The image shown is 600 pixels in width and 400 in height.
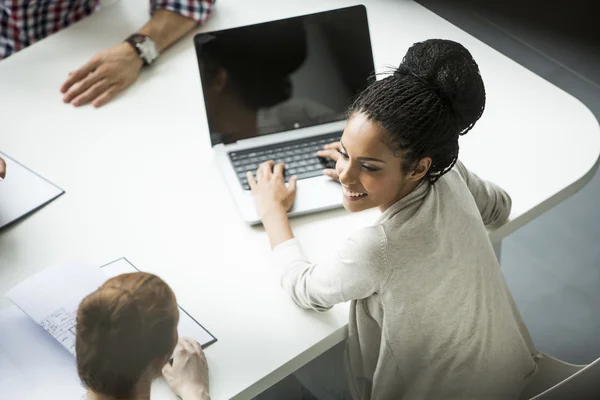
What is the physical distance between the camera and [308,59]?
4.70 ft

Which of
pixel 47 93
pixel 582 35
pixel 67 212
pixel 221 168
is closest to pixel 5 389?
pixel 67 212

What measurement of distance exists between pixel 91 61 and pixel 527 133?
2.71 ft

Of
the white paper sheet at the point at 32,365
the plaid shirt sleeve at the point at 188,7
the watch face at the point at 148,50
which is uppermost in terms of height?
the plaid shirt sleeve at the point at 188,7

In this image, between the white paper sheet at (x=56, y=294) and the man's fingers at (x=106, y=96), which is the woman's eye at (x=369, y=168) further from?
the man's fingers at (x=106, y=96)

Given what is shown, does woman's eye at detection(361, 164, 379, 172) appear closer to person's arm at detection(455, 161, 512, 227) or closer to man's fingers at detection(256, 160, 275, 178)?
person's arm at detection(455, 161, 512, 227)

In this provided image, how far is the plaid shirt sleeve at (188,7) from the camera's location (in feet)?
5.58

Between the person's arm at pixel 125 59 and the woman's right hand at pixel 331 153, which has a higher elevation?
the person's arm at pixel 125 59

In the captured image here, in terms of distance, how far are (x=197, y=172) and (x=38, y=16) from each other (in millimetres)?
647

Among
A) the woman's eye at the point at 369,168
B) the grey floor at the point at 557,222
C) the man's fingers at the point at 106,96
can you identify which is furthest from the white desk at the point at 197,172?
the woman's eye at the point at 369,168

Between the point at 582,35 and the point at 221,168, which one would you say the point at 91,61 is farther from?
the point at 582,35

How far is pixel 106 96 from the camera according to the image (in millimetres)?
1579

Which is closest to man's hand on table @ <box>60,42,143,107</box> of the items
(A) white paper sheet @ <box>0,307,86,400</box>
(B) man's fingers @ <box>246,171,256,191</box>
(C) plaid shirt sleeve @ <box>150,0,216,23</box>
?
(C) plaid shirt sleeve @ <box>150,0,216,23</box>

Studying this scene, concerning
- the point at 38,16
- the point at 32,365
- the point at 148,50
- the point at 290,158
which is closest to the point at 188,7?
the point at 148,50

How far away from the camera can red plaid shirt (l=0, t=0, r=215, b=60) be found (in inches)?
68.4
